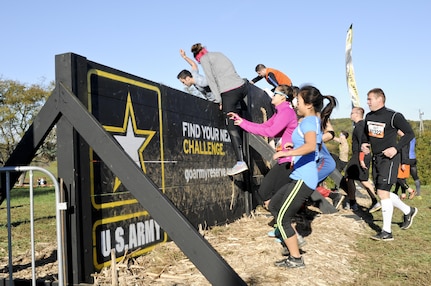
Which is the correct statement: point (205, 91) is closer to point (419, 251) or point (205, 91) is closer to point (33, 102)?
point (419, 251)

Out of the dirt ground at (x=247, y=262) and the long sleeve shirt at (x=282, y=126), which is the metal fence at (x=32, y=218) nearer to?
the dirt ground at (x=247, y=262)

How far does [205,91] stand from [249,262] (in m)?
3.88

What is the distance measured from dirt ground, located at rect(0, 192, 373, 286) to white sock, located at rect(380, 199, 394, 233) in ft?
1.58

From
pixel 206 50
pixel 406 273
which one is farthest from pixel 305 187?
pixel 206 50

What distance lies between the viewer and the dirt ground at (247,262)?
12.8ft

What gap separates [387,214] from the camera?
6082 mm

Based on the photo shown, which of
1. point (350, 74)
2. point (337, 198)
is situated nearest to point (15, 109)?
point (350, 74)

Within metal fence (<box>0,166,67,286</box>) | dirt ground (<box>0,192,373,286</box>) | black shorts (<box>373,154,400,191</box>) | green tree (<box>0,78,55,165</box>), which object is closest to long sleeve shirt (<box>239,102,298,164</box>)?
dirt ground (<box>0,192,373,286</box>)

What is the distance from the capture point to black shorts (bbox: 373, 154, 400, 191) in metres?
6.18

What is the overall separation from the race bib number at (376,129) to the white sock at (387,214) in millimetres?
957

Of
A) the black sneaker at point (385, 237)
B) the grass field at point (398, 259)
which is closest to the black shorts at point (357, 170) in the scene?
the grass field at point (398, 259)

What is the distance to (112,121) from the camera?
4.35m

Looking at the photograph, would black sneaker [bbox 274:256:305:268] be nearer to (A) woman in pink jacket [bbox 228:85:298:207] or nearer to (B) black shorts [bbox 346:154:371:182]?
(A) woman in pink jacket [bbox 228:85:298:207]

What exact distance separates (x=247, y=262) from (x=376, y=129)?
3129 mm
